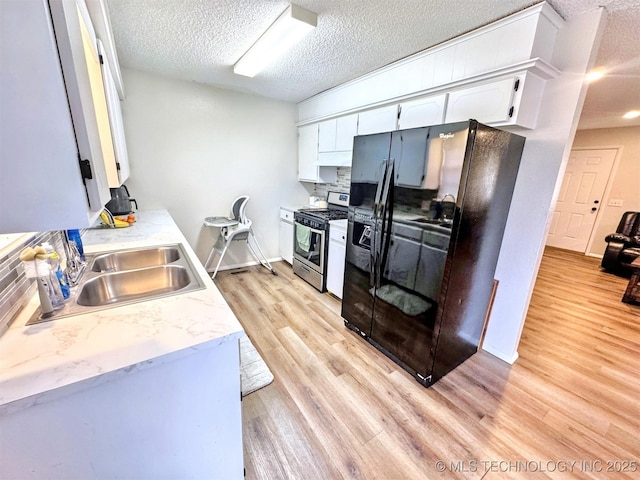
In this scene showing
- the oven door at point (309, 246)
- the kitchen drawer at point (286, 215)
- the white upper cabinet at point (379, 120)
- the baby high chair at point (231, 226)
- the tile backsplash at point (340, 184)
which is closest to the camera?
the white upper cabinet at point (379, 120)

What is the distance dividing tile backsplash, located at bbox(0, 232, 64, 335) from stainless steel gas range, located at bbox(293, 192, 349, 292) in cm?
228

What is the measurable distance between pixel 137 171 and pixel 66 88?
2871 mm

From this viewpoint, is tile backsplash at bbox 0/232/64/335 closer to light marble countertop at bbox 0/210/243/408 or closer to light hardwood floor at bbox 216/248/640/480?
light marble countertop at bbox 0/210/243/408

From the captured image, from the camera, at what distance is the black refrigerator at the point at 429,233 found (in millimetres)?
1587

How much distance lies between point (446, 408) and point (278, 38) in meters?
2.83

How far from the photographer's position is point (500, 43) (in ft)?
5.59

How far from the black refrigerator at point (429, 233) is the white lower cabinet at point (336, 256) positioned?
0.48 metres

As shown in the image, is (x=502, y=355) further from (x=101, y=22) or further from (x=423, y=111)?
(x=101, y=22)

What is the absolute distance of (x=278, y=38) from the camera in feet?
6.39

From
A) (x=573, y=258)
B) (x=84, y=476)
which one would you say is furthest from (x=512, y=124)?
(x=573, y=258)

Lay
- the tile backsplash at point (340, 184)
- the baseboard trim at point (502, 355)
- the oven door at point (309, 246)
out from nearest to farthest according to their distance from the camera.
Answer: the baseboard trim at point (502, 355)
the oven door at point (309, 246)
the tile backsplash at point (340, 184)

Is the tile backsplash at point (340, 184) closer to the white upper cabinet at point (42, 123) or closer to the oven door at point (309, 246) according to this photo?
the oven door at point (309, 246)

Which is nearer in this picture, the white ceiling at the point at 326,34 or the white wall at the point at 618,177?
the white ceiling at the point at 326,34

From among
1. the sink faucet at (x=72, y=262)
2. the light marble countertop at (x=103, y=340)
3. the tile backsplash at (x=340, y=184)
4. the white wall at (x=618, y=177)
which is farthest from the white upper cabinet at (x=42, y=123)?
the white wall at (x=618, y=177)
